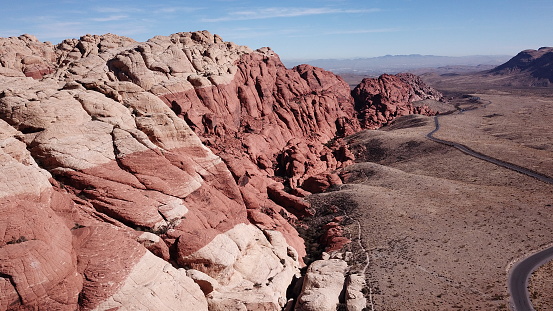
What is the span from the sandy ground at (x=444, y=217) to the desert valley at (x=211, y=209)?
0.86 feet

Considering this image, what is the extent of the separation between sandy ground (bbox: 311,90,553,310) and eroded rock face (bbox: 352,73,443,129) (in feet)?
129

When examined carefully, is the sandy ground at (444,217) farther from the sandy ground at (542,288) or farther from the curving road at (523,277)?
the sandy ground at (542,288)

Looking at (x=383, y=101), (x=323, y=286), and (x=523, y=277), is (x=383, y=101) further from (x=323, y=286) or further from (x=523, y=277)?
(x=323, y=286)

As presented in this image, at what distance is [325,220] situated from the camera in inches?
2228

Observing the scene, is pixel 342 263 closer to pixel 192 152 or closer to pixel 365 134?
pixel 192 152

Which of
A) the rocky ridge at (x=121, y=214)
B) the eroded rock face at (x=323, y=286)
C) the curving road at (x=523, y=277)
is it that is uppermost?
the rocky ridge at (x=121, y=214)

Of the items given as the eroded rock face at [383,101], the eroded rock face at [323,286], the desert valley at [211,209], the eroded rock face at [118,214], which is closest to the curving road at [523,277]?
the desert valley at [211,209]

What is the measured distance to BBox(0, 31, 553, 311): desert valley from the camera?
22.5 m

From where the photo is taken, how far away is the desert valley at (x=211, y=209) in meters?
22.5

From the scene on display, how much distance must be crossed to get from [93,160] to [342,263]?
28.3 meters

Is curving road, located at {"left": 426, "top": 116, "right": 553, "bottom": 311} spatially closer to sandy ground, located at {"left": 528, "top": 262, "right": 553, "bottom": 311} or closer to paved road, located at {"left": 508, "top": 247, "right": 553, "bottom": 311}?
paved road, located at {"left": 508, "top": 247, "right": 553, "bottom": 311}

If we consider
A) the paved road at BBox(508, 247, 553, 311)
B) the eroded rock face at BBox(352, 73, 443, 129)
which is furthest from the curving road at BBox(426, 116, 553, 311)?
the eroded rock face at BBox(352, 73, 443, 129)

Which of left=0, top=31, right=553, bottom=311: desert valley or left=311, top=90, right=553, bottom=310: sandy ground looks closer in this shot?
left=0, top=31, right=553, bottom=311: desert valley

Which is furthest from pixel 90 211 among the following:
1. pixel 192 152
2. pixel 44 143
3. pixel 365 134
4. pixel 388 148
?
pixel 365 134
